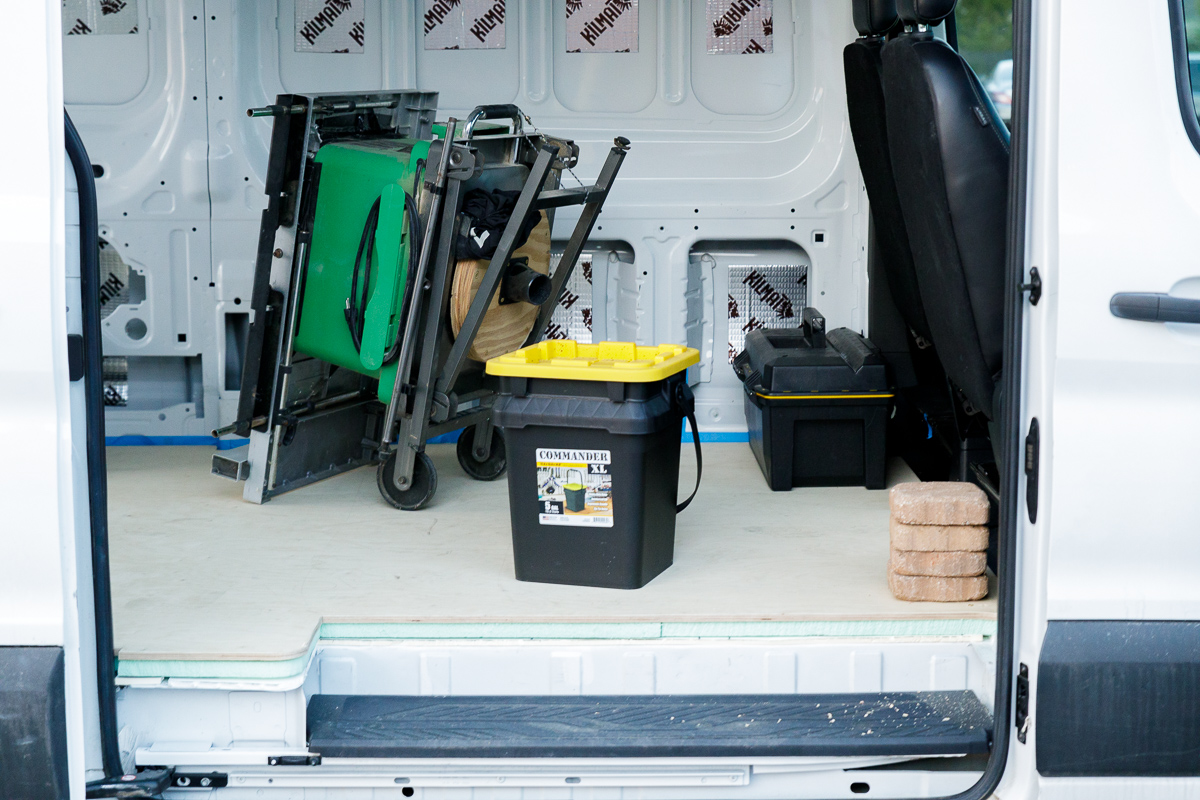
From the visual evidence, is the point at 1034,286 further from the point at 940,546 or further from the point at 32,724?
the point at 32,724

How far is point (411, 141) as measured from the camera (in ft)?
12.5

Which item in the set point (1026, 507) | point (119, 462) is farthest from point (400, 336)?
point (1026, 507)

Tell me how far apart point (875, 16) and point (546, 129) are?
145cm

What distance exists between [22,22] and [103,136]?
2.57 metres

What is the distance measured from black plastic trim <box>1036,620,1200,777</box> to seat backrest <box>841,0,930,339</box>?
1.56 m

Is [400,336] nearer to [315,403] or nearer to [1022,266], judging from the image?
[315,403]

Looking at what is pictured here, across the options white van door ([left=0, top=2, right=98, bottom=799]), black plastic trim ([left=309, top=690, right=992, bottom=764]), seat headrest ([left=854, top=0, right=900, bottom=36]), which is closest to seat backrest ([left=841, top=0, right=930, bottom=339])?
seat headrest ([left=854, top=0, right=900, bottom=36])

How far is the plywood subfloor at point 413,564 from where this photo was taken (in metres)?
2.41

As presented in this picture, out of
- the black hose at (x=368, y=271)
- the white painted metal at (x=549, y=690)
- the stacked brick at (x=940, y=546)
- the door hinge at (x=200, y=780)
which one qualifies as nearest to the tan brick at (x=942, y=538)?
the stacked brick at (x=940, y=546)

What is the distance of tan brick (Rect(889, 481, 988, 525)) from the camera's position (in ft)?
8.25

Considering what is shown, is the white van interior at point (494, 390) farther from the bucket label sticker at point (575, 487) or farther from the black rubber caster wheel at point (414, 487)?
the bucket label sticker at point (575, 487)

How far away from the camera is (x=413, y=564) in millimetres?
2902

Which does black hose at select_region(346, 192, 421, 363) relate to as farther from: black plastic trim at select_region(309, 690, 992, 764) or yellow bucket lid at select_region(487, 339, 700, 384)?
black plastic trim at select_region(309, 690, 992, 764)

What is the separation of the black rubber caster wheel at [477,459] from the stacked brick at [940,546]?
1714 millimetres
